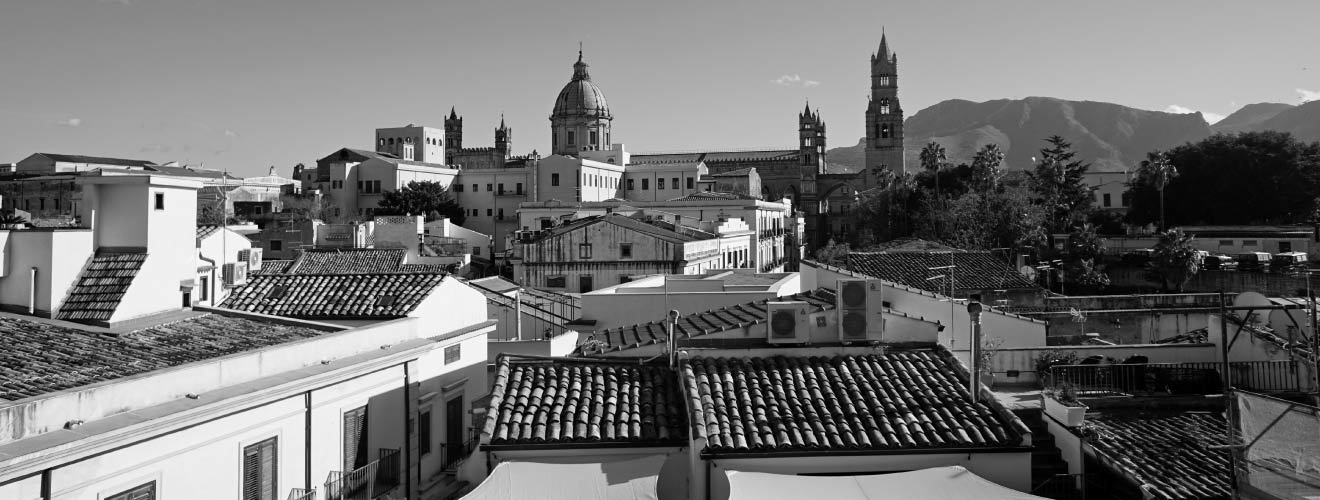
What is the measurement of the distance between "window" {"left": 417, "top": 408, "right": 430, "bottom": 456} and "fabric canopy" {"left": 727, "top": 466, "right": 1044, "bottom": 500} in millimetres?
6080

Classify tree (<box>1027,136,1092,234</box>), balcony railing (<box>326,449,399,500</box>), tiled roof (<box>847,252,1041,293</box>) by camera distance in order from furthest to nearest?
tree (<box>1027,136,1092,234</box>) → tiled roof (<box>847,252,1041,293</box>) → balcony railing (<box>326,449,399,500</box>)

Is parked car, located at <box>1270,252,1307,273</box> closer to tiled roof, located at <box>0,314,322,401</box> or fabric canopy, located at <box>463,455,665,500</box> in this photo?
fabric canopy, located at <box>463,455,665,500</box>

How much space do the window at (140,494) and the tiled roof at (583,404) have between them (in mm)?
3244

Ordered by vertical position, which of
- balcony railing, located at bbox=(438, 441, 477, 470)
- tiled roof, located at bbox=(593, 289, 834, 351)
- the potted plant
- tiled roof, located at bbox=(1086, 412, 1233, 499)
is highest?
tiled roof, located at bbox=(593, 289, 834, 351)

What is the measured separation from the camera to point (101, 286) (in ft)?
42.1

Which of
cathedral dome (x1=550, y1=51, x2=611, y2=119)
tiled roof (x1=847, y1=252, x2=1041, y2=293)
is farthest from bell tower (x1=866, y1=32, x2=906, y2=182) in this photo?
tiled roof (x1=847, y1=252, x2=1041, y2=293)

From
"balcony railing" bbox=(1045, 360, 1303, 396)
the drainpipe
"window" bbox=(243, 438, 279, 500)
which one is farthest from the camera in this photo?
"balcony railing" bbox=(1045, 360, 1303, 396)

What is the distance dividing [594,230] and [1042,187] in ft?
138

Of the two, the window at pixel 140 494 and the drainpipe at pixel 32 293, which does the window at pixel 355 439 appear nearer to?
the window at pixel 140 494

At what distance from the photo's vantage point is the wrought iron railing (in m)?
11.3

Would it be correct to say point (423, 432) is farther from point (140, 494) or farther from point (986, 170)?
point (986, 170)

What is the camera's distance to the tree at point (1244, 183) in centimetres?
Result: 6250

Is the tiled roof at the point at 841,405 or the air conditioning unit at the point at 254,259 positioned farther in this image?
the air conditioning unit at the point at 254,259

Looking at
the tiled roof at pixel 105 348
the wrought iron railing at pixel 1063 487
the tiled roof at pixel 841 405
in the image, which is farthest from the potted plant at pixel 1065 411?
the tiled roof at pixel 105 348
